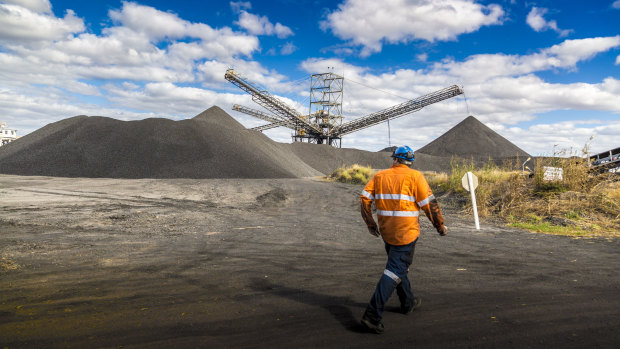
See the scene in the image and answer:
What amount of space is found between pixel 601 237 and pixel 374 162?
37122mm

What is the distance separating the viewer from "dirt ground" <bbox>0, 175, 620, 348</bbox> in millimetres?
3416

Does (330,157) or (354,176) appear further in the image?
(330,157)

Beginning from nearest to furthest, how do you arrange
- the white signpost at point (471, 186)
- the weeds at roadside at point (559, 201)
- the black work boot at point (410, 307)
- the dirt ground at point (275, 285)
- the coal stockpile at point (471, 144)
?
the dirt ground at point (275, 285), the black work boot at point (410, 307), the white signpost at point (471, 186), the weeds at roadside at point (559, 201), the coal stockpile at point (471, 144)

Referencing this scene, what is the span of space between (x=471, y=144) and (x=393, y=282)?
5382cm

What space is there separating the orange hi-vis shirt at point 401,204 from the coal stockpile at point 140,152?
22116mm

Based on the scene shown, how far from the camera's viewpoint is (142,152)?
27125 millimetres

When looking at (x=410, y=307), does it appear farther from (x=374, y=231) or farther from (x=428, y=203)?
(x=428, y=203)

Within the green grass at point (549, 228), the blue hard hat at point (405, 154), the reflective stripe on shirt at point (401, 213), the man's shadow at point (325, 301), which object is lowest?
the man's shadow at point (325, 301)

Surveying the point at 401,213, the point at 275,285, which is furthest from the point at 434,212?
the point at 275,285

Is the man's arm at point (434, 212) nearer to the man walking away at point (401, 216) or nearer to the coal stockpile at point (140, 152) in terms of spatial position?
the man walking away at point (401, 216)

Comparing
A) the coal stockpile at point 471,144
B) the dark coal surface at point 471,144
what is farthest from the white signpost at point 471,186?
the dark coal surface at point 471,144

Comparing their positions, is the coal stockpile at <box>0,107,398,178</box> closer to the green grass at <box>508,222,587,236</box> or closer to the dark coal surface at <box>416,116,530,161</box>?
the green grass at <box>508,222,587,236</box>

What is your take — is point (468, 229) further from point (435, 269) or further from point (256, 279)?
point (256, 279)

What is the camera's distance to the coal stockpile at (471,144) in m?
50.9
